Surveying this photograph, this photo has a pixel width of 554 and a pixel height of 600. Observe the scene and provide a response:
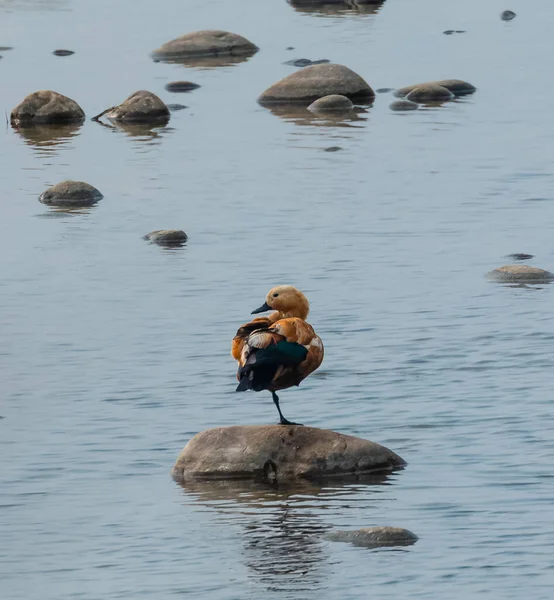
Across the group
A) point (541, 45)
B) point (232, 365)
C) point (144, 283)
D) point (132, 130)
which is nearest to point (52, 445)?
point (232, 365)

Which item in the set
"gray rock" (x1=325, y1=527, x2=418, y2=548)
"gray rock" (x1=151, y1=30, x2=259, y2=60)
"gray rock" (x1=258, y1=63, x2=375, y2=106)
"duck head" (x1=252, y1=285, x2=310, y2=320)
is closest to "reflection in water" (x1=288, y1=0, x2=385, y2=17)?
"gray rock" (x1=151, y1=30, x2=259, y2=60)

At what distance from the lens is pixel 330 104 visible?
43.4 m

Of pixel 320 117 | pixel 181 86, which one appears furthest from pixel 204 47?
pixel 320 117

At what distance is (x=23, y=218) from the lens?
3194 centimetres

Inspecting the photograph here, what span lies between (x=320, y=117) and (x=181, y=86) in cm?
714

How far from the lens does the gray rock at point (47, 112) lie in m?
43.5

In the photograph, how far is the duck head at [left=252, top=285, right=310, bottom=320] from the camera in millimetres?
17219

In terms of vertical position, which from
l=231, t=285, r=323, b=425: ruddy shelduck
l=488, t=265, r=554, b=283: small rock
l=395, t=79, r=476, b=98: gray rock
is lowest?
l=231, t=285, r=323, b=425: ruddy shelduck

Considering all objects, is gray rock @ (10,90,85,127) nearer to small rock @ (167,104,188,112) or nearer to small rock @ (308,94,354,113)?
small rock @ (167,104,188,112)

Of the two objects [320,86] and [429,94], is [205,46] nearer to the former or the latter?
[320,86]

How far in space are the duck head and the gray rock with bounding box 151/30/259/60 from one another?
37.9 metres

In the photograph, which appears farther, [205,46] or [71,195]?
[205,46]

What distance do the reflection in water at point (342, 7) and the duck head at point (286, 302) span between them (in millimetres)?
47301

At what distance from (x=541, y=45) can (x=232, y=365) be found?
35850 mm
